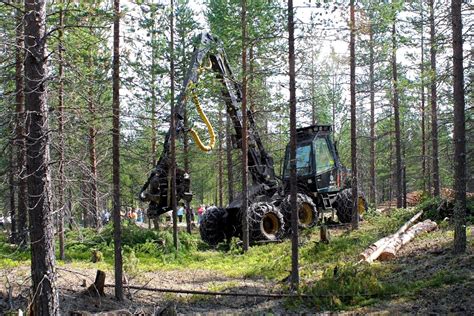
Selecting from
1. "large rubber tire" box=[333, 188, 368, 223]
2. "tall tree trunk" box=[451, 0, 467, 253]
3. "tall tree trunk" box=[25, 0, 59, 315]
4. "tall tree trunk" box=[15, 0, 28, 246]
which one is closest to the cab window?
"large rubber tire" box=[333, 188, 368, 223]

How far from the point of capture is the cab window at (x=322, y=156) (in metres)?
17.0

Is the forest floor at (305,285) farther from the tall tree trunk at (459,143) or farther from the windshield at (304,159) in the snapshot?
the windshield at (304,159)

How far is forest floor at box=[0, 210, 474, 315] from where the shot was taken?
7.68 m

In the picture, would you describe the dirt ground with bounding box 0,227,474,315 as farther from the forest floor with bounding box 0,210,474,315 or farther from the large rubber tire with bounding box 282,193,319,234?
the large rubber tire with bounding box 282,193,319,234

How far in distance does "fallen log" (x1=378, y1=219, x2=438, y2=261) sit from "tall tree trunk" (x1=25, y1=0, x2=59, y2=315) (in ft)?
24.7

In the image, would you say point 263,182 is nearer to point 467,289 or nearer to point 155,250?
point 155,250

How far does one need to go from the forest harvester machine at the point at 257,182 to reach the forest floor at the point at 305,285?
97.8 inches

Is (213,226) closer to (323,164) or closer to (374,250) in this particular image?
(323,164)

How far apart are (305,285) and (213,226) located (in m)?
7.23

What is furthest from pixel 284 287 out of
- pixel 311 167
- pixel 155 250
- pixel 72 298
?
pixel 311 167

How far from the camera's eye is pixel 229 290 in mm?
10000

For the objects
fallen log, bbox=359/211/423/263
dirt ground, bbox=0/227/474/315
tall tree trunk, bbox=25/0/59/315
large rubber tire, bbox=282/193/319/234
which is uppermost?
tall tree trunk, bbox=25/0/59/315

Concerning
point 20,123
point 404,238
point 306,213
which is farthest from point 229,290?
point 306,213

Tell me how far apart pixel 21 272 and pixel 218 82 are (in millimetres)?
7317
